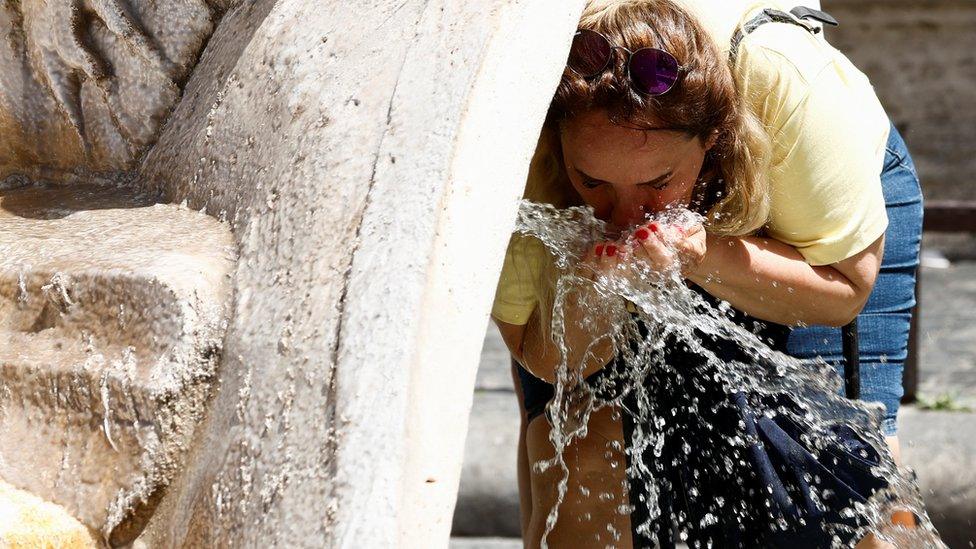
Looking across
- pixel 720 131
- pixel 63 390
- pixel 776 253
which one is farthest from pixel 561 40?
pixel 63 390

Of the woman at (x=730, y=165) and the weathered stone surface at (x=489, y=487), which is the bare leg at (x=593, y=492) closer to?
the woman at (x=730, y=165)

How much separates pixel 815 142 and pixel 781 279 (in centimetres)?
18

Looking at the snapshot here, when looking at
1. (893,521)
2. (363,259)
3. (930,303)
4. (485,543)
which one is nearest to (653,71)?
(363,259)

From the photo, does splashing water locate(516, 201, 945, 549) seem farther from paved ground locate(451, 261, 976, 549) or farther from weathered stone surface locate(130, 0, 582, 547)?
paved ground locate(451, 261, 976, 549)

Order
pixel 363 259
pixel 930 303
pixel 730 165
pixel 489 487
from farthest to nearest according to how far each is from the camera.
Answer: pixel 930 303 < pixel 489 487 < pixel 730 165 < pixel 363 259

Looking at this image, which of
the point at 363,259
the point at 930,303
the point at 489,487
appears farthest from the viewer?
the point at 930,303

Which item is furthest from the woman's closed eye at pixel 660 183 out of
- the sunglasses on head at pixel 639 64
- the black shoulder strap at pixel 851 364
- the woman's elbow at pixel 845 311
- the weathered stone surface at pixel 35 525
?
the weathered stone surface at pixel 35 525

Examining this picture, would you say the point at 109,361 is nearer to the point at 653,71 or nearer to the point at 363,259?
the point at 363,259

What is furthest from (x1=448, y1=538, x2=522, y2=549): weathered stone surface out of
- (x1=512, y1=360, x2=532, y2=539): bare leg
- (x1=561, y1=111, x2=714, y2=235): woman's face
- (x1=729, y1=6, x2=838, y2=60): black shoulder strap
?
(x1=729, y1=6, x2=838, y2=60): black shoulder strap

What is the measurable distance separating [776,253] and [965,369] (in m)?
2.85

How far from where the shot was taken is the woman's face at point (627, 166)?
144cm

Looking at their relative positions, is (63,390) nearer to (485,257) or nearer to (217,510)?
(217,510)

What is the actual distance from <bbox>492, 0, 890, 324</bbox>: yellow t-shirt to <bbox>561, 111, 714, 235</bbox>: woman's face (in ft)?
0.31

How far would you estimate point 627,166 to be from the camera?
145 centimetres
